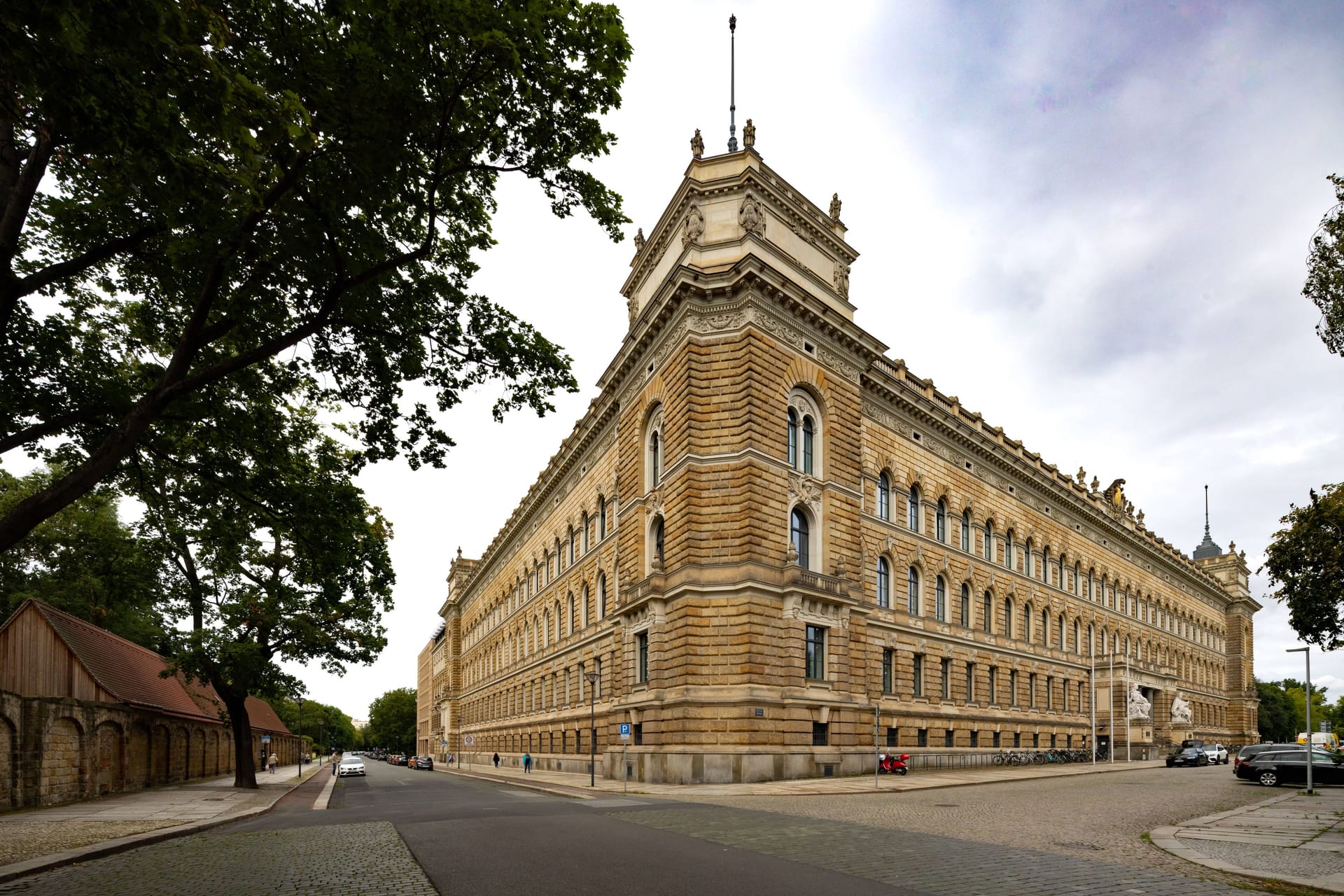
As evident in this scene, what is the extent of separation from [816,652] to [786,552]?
4.34 meters

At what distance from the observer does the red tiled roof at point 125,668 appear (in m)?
28.6

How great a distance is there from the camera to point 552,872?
11.1 m

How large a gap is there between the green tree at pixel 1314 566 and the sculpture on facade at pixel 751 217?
21.6 m

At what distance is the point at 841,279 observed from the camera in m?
41.5

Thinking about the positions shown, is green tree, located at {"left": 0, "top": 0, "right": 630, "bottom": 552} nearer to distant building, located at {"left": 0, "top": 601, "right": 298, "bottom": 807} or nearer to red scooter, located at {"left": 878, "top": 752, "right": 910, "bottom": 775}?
distant building, located at {"left": 0, "top": 601, "right": 298, "bottom": 807}

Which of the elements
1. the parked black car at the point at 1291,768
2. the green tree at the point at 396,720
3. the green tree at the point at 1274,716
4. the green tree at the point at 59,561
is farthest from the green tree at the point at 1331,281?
the green tree at the point at 396,720

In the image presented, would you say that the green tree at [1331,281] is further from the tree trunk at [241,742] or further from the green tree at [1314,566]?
the tree trunk at [241,742]

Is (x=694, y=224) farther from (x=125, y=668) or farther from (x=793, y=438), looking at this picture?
(x=125, y=668)

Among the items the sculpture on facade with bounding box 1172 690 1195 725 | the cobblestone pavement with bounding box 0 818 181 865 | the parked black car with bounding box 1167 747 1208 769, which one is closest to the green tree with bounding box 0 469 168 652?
the cobblestone pavement with bounding box 0 818 181 865

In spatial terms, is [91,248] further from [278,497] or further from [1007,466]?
[1007,466]

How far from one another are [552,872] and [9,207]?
11174 mm

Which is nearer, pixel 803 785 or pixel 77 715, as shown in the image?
pixel 77 715

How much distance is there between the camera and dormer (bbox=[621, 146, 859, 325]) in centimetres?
3634

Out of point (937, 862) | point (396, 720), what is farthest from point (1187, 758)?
point (396, 720)
